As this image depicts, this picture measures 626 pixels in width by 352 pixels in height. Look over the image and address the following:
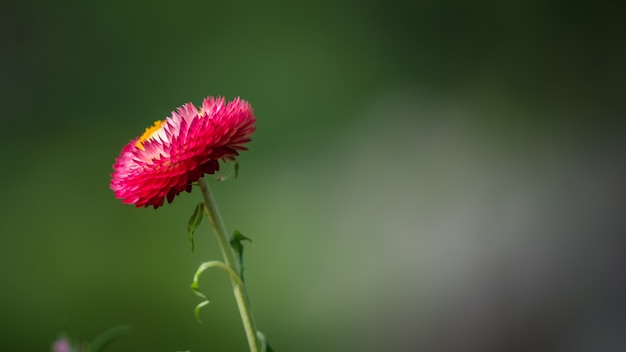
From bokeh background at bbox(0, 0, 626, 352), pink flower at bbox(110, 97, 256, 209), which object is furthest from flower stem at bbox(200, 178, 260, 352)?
bokeh background at bbox(0, 0, 626, 352)

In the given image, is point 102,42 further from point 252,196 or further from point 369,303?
point 369,303

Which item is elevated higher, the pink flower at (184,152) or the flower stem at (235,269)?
the pink flower at (184,152)

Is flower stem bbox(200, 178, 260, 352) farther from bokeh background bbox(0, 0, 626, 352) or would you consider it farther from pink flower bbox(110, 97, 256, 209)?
bokeh background bbox(0, 0, 626, 352)

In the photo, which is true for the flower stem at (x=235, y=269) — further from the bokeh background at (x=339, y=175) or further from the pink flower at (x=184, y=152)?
the bokeh background at (x=339, y=175)

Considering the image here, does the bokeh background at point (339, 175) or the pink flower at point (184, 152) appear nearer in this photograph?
the pink flower at point (184, 152)

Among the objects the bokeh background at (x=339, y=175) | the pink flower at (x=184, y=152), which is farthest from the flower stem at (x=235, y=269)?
the bokeh background at (x=339, y=175)
